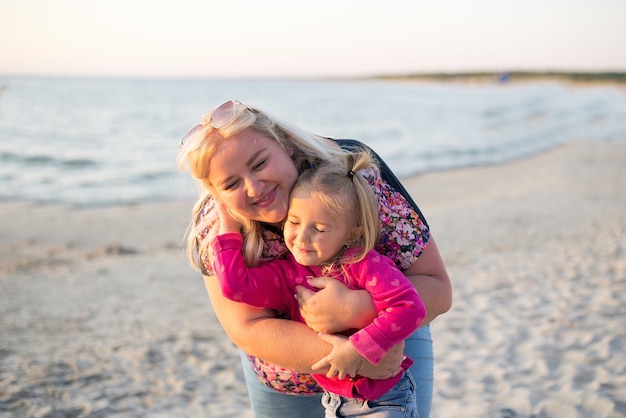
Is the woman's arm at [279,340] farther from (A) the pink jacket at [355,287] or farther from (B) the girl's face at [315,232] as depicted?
(B) the girl's face at [315,232]

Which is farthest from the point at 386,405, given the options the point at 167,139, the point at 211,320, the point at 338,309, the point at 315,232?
the point at 167,139

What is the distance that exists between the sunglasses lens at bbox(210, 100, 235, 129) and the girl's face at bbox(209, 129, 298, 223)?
69mm

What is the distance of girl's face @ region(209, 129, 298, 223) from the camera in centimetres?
207

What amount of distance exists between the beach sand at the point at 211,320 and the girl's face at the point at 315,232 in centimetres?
223

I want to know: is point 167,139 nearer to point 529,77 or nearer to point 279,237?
point 279,237

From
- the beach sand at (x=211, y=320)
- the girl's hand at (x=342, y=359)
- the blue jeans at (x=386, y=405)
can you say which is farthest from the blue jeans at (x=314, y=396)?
the beach sand at (x=211, y=320)

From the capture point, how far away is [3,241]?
27.2 ft

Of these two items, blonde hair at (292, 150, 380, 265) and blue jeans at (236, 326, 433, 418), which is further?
blue jeans at (236, 326, 433, 418)

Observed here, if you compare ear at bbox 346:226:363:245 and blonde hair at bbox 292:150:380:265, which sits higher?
blonde hair at bbox 292:150:380:265

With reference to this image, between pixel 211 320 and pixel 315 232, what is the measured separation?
3828 mm

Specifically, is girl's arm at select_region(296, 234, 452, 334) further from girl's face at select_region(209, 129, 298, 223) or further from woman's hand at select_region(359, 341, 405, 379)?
girl's face at select_region(209, 129, 298, 223)

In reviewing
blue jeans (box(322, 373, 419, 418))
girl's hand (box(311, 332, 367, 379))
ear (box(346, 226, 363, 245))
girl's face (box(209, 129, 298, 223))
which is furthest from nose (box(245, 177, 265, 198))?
blue jeans (box(322, 373, 419, 418))

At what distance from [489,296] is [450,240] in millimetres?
2524

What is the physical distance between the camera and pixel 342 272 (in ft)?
6.87
